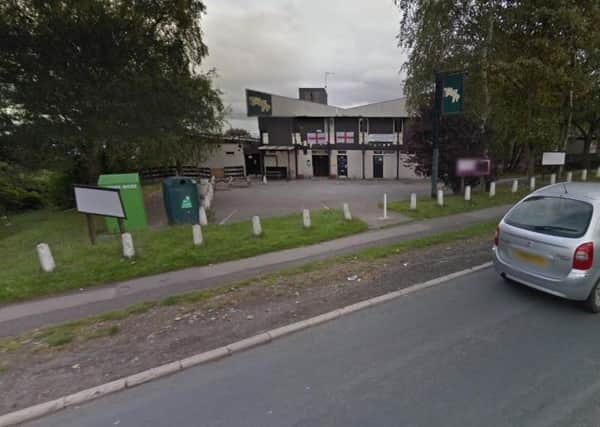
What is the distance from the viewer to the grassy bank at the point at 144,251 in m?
5.29

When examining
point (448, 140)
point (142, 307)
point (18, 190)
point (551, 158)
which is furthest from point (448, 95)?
point (18, 190)

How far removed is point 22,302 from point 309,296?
453 cm

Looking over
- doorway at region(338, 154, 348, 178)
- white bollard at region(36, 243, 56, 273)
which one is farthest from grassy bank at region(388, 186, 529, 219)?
doorway at region(338, 154, 348, 178)

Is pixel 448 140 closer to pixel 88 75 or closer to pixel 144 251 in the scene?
pixel 144 251

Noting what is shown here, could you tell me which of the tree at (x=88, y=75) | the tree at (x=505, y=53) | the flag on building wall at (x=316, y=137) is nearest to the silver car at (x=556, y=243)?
the tree at (x=505, y=53)

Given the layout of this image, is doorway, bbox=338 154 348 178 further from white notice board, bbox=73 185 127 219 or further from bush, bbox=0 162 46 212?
white notice board, bbox=73 185 127 219

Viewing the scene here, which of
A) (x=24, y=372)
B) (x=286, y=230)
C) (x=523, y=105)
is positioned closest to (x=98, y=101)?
(x=286, y=230)

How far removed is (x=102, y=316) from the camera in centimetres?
408

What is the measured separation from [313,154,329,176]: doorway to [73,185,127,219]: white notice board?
81.1 ft

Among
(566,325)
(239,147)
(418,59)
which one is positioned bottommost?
(566,325)

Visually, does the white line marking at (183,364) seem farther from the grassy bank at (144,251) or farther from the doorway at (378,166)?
the doorway at (378,166)

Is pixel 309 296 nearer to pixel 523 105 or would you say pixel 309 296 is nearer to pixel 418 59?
pixel 418 59

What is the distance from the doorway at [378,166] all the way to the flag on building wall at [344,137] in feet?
9.40

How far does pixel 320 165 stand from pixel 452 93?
1996 cm
